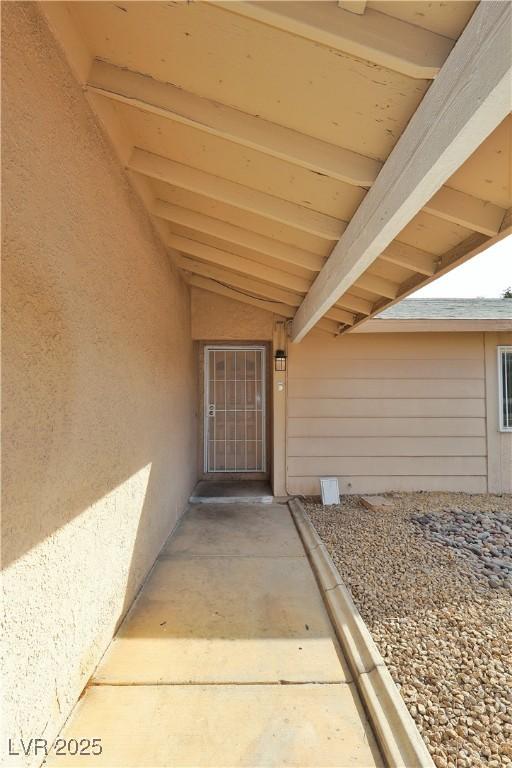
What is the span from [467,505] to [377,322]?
3.24m

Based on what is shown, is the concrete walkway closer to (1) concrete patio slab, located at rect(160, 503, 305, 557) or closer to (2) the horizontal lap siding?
(1) concrete patio slab, located at rect(160, 503, 305, 557)

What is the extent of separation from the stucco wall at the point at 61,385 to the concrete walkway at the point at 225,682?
221 millimetres

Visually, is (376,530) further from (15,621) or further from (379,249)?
(15,621)

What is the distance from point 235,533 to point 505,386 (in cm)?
546

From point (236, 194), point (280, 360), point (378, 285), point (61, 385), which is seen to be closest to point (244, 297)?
point (280, 360)

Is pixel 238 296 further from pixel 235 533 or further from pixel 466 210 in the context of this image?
pixel 466 210

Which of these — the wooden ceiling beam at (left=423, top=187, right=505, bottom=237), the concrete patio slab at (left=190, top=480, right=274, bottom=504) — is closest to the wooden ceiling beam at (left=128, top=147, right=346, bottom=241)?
the wooden ceiling beam at (left=423, top=187, right=505, bottom=237)

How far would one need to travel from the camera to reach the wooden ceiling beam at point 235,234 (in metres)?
3.38

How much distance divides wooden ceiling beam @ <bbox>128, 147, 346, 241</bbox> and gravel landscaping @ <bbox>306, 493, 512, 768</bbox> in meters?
3.05

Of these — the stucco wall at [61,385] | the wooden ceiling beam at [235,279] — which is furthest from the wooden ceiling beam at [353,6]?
the wooden ceiling beam at [235,279]

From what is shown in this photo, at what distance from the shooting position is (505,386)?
252 inches

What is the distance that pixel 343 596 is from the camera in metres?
3.00

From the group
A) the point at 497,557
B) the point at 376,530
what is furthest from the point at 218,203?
the point at 497,557

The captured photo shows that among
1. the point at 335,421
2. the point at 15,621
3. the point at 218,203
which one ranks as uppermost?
the point at 218,203
